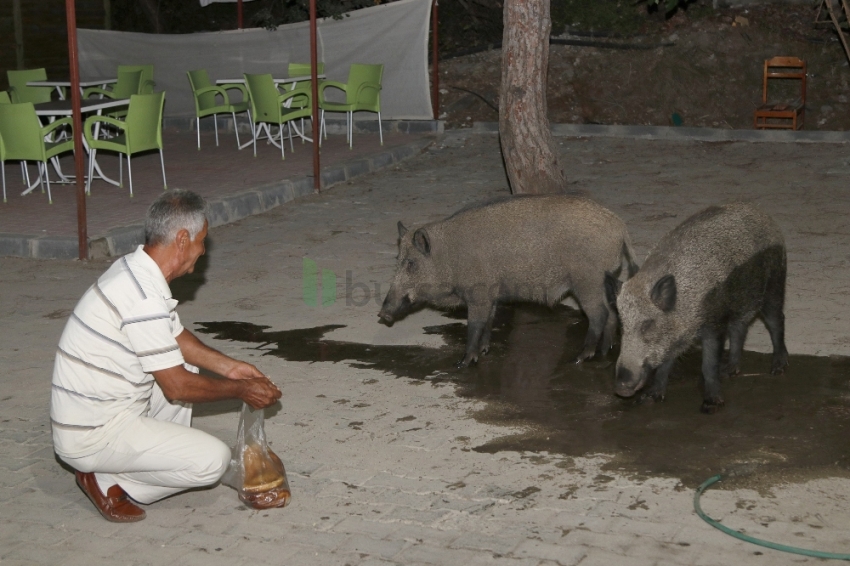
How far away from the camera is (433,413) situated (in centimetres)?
546

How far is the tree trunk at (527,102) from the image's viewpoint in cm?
955

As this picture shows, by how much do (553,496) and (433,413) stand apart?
1.21 meters

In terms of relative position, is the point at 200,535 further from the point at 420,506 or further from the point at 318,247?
the point at 318,247

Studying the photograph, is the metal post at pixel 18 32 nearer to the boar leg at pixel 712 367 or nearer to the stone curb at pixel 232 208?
the stone curb at pixel 232 208

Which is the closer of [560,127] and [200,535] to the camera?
[200,535]

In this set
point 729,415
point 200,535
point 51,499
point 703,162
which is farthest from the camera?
point 703,162

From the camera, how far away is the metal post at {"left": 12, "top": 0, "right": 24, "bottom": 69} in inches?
652

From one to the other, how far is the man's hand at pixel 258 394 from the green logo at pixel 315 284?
336 centimetres

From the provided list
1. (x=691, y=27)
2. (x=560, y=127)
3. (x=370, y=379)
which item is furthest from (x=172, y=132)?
(x=370, y=379)

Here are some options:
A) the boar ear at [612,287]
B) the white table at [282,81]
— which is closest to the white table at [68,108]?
the white table at [282,81]

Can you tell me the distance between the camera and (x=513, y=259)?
20.8 feet

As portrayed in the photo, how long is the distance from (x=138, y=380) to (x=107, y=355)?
17 centimetres

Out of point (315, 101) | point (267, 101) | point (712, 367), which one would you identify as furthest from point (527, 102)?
point (712, 367)

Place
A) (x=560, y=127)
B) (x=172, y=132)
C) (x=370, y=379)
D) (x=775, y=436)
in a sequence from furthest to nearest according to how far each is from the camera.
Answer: (x=172, y=132)
(x=560, y=127)
(x=370, y=379)
(x=775, y=436)
